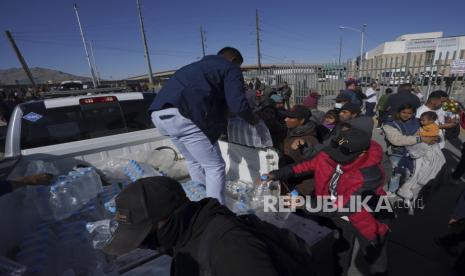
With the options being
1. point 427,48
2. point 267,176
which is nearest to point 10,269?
point 267,176

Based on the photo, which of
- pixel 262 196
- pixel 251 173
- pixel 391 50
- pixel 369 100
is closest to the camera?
pixel 262 196

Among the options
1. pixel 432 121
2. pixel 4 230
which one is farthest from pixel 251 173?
pixel 432 121

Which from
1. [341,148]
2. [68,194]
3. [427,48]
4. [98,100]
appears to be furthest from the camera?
[427,48]

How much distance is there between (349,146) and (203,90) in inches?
48.5

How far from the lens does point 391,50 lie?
3725cm

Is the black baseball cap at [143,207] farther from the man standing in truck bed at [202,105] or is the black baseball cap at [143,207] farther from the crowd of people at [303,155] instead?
the man standing in truck bed at [202,105]

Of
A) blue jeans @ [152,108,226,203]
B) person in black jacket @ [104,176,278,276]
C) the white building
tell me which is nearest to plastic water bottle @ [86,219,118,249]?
blue jeans @ [152,108,226,203]

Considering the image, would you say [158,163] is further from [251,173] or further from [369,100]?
[369,100]

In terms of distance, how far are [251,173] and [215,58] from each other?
4.04ft

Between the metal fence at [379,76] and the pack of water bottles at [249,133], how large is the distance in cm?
657

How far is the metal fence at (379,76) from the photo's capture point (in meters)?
7.24

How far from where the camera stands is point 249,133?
8.22 feet

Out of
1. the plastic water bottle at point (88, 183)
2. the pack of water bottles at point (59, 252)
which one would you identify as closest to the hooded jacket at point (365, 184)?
the pack of water bottles at point (59, 252)
